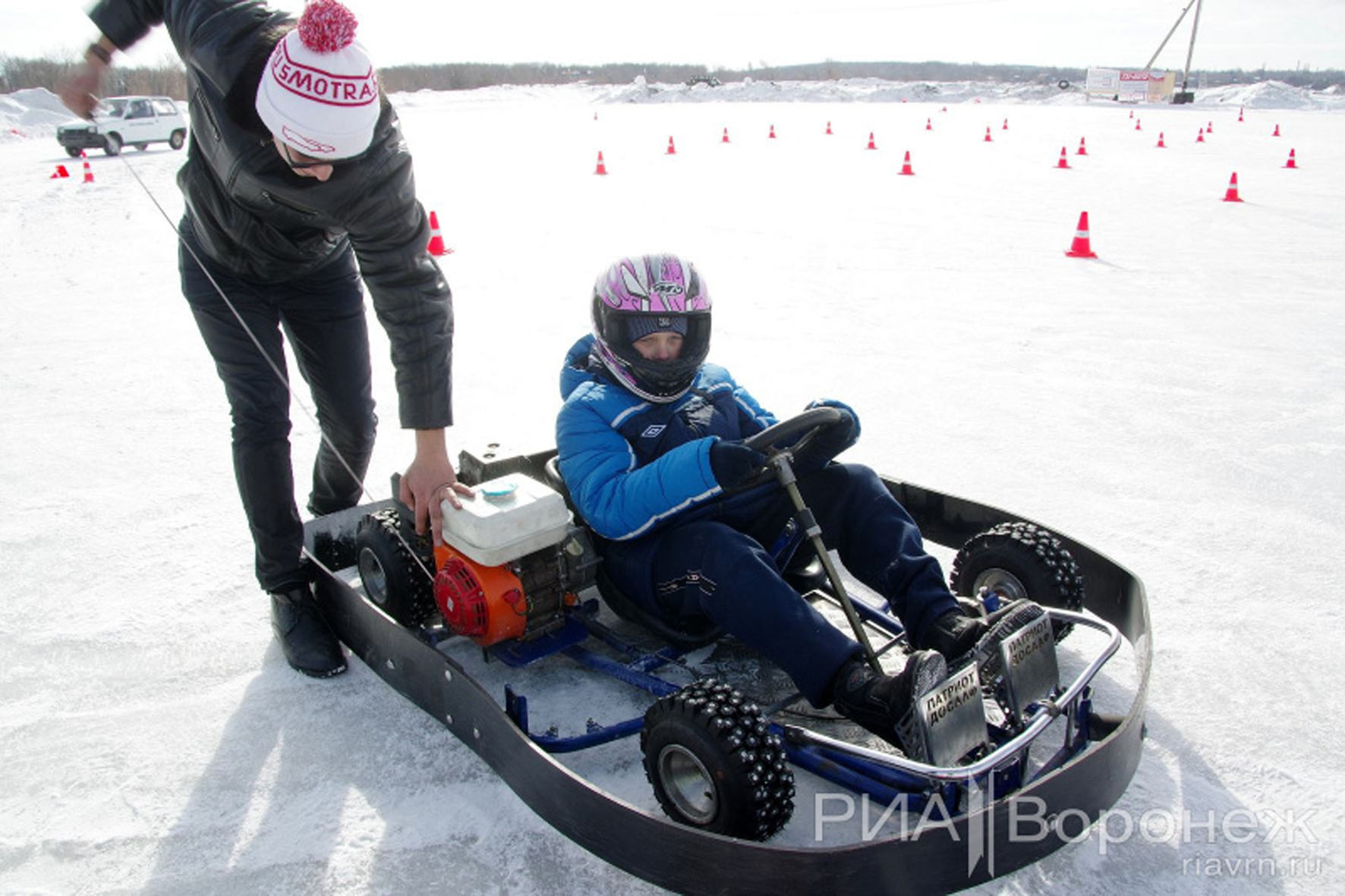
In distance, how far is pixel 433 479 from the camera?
2.71m

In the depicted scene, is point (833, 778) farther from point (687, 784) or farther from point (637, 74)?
point (637, 74)

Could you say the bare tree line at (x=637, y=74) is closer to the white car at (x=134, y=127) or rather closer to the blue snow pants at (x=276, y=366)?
the white car at (x=134, y=127)

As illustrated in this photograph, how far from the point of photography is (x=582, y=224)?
10.1m

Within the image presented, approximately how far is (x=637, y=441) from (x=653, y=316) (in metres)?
0.35

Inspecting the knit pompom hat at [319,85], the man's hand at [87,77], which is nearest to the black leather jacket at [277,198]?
the man's hand at [87,77]

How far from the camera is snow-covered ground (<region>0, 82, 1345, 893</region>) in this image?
2.34 metres

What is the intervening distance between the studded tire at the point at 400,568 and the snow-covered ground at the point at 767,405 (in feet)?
0.80

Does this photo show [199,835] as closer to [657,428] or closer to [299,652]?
[299,652]

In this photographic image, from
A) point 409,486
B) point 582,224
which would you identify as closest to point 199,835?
point 409,486

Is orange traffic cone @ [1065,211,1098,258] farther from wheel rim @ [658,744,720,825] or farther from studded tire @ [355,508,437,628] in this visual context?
wheel rim @ [658,744,720,825]

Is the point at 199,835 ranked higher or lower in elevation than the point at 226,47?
lower

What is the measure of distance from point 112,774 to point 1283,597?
11.1 feet

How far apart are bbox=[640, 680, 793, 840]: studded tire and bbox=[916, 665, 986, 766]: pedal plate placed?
0.30 meters

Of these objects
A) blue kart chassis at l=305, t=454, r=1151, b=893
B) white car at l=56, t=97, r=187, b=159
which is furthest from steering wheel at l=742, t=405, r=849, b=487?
white car at l=56, t=97, r=187, b=159
